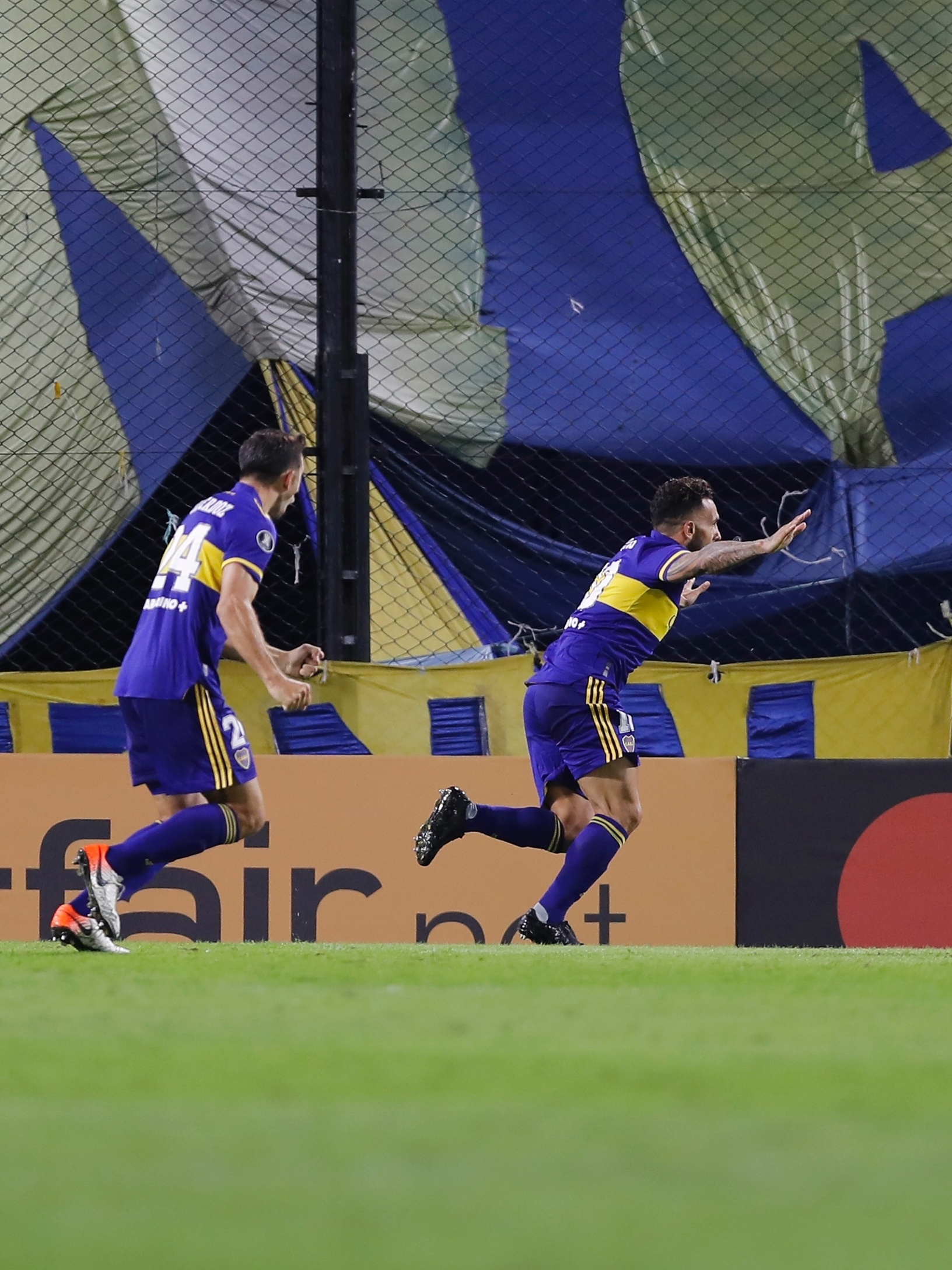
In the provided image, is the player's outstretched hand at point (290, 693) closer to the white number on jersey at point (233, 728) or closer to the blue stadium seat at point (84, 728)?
the white number on jersey at point (233, 728)

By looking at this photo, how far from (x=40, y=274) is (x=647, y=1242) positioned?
26.7ft

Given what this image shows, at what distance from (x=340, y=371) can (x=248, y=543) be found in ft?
10.7

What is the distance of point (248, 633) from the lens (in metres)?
5.46

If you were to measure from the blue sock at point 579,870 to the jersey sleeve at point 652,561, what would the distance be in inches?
36.8

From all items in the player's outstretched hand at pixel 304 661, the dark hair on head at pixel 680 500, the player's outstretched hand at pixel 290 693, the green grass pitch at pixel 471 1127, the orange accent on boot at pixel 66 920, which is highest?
the dark hair on head at pixel 680 500

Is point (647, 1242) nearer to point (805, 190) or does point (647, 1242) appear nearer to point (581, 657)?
point (581, 657)

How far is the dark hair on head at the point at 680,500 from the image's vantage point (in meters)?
6.93

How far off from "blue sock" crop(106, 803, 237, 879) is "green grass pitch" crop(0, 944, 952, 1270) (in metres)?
1.02

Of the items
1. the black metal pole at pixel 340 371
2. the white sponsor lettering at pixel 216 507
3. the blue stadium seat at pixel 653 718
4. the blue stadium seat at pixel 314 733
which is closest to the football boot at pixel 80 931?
the white sponsor lettering at pixel 216 507

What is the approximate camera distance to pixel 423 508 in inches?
359

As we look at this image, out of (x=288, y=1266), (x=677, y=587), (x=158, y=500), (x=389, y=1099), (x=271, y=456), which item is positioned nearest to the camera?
(x=288, y=1266)

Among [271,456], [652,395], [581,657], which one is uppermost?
[652,395]

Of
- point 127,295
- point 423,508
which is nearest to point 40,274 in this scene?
point 127,295

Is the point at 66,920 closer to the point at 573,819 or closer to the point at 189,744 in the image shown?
the point at 189,744
